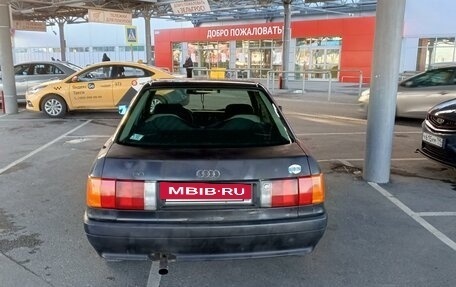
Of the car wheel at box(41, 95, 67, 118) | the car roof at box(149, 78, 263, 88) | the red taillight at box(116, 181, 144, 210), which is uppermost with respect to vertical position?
the car roof at box(149, 78, 263, 88)

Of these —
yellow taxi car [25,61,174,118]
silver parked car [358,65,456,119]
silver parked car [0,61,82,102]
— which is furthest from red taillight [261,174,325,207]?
silver parked car [0,61,82,102]

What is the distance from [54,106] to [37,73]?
10.5 feet

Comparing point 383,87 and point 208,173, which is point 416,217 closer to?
point 383,87

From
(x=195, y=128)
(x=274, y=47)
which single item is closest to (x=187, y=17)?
(x=274, y=47)

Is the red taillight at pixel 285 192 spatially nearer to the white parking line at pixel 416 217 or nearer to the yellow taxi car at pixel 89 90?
the white parking line at pixel 416 217

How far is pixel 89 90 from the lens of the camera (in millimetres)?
11305

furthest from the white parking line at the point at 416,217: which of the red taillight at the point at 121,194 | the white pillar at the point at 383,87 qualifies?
the red taillight at the point at 121,194

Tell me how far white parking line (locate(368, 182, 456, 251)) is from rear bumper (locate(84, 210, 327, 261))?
183 cm

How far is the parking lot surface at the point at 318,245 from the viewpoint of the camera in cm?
325

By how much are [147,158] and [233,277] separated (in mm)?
1189

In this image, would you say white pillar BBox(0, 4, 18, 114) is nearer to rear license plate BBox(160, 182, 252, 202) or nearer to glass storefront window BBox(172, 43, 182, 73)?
rear license plate BBox(160, 182, 252, 202)

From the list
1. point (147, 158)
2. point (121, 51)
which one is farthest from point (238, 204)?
point (121, 51)

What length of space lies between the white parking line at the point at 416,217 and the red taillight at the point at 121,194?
9.13 ft

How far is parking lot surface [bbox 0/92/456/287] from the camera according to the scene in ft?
10.7
